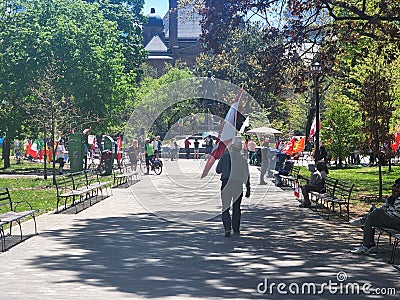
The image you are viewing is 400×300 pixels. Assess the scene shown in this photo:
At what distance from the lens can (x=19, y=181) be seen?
30.8 m

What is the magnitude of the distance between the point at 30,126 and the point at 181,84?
38.4 meters

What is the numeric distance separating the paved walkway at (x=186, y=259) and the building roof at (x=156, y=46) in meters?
122

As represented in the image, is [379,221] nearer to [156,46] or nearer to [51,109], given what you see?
[51,109]

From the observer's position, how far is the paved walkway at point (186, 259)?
8961mm

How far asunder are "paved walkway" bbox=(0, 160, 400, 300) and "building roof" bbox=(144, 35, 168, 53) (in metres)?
122

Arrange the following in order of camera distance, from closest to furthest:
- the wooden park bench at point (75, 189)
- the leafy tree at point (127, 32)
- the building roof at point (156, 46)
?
the wooden park bench at point (75, 189) < the leafy tree at point (127, 32) < the building roof at point (156, 46)

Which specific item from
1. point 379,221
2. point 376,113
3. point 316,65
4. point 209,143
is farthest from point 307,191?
point 209,143

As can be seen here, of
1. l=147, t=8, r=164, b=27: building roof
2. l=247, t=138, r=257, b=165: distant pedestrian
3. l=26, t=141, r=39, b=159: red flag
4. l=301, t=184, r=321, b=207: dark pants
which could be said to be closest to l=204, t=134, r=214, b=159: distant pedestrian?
l=247, t=138, r=257, b=165: distant pedestrian

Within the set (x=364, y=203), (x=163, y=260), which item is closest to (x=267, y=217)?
(x=364, y=203)

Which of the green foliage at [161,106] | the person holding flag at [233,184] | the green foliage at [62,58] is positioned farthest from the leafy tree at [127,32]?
the person holding flag at [233,184]

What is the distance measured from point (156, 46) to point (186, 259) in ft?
431

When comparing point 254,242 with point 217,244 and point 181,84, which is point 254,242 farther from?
point 181,84

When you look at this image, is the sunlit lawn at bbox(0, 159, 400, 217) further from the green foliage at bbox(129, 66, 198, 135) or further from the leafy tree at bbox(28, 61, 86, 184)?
the green foliage at bbox(129, 66, 198, 135)

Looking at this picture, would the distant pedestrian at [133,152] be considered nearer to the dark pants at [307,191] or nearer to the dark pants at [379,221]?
the dark pants at [307,191]
